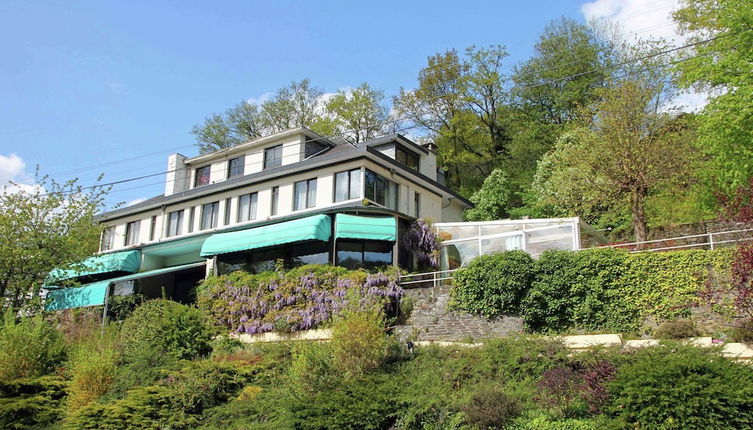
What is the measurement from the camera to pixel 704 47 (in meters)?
24.3

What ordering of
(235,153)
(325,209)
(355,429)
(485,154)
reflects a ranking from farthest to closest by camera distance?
(485,154) < (235,153) < (325,209) < (355,429)

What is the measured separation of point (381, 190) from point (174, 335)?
11.6 metres

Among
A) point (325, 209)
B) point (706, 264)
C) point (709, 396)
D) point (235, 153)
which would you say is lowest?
point (709, 396)

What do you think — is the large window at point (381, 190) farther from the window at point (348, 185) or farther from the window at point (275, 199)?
the window at point (275, 199)

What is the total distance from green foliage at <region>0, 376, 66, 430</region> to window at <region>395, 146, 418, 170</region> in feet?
59.3

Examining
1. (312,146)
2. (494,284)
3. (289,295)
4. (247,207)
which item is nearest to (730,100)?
(494,284)

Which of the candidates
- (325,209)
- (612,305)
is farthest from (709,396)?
(325,209)

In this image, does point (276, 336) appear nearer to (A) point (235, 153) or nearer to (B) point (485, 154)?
(A) point (235, 153)

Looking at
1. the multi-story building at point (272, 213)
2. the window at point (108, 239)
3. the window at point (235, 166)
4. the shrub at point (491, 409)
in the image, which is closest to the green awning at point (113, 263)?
the multi-story building at point (272, 213)

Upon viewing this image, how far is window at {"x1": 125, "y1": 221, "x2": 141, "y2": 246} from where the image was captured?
1441 inches

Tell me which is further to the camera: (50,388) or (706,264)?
(50,388)

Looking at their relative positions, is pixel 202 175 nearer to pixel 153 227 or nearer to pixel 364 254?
pixel 153 227

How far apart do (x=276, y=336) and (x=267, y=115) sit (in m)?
32.0

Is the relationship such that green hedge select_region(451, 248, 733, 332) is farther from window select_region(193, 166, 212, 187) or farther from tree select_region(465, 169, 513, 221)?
window select_region(193, 166, 212, 187)
